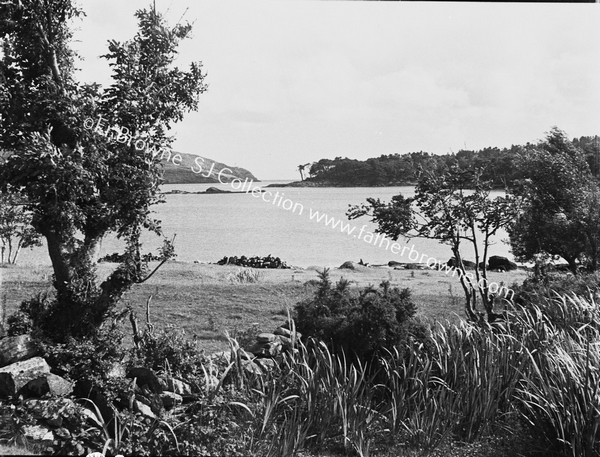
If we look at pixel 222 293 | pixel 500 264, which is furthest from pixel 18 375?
pixel 500 264

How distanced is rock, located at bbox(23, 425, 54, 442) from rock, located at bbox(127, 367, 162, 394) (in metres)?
0.66

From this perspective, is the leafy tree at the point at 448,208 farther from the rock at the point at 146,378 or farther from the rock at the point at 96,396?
the rock at the point at 96,396

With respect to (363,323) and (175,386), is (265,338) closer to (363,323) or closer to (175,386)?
(363,323)

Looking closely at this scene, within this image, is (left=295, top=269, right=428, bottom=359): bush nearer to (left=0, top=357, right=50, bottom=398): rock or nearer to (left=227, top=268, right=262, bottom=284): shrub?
(left=0, top=357, right=50, bottom=398): rock

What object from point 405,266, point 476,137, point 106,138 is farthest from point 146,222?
point 405,266

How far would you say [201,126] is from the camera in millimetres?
6688

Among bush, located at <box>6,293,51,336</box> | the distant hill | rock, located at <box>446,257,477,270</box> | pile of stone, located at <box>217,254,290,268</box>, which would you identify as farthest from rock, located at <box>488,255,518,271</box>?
bush, located at <box>6,293,51,336</box>

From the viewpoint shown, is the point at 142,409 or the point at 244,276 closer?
the point at 142,409

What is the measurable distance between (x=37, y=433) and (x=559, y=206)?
7.15 meters

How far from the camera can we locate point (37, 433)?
3855mm

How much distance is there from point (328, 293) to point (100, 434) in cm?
221

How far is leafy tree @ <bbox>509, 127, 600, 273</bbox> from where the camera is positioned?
819cm

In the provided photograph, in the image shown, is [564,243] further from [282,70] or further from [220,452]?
[220,452]

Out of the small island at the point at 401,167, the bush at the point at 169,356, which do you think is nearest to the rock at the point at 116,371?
the bush at the point at 169,356
